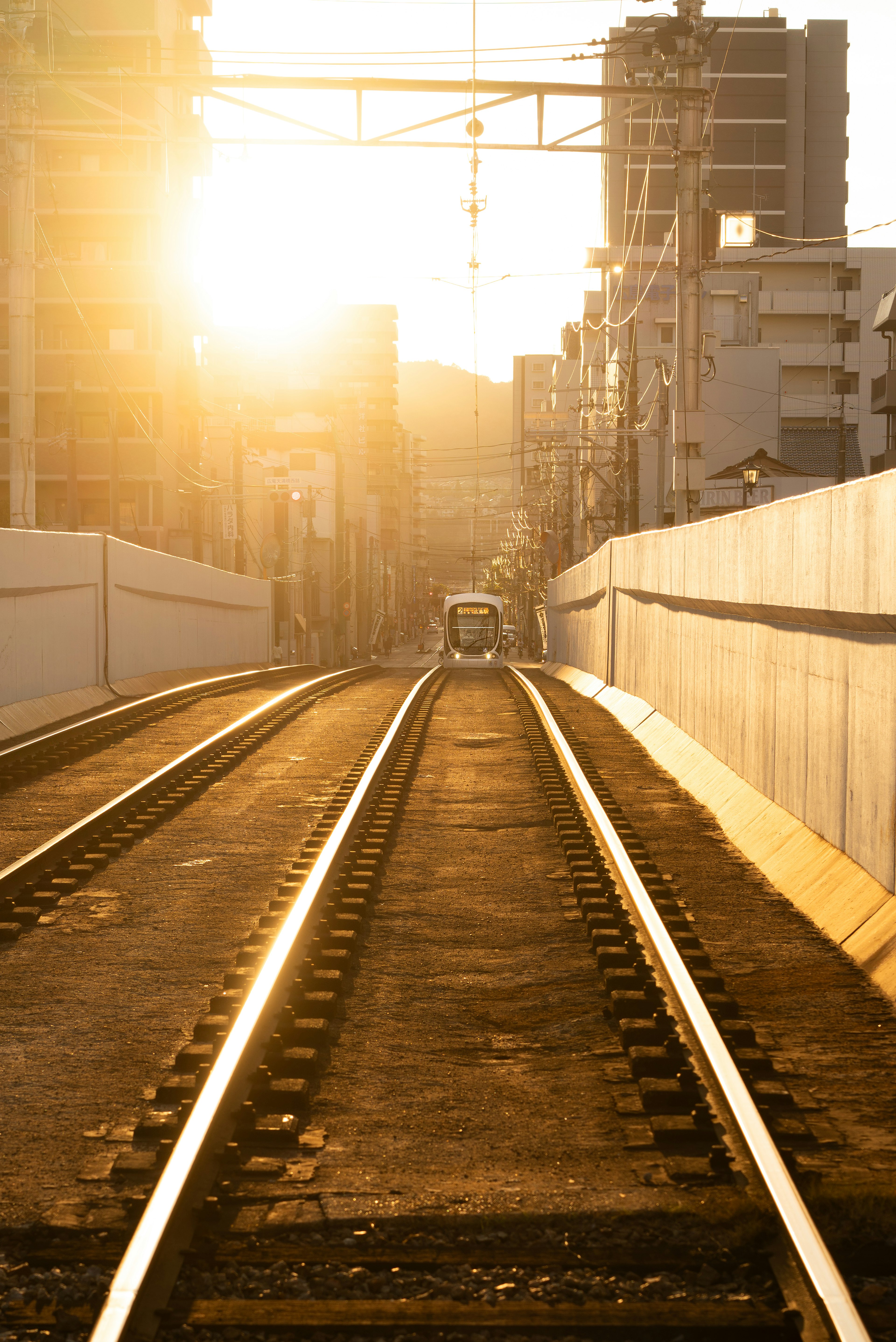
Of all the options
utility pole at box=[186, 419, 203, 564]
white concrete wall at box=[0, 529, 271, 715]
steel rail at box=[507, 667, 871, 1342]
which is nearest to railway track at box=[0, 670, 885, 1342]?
steel rail at box=[507, 667, 871, 1342]

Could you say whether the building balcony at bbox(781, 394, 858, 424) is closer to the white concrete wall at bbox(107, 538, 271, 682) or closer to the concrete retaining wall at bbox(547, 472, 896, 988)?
the white concrete wall at bbox(107, 538, 271, 682)

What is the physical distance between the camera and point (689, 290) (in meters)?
21.8

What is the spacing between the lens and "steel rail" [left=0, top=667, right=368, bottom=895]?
823 cm

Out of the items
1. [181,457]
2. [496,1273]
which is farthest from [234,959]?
[181,457]

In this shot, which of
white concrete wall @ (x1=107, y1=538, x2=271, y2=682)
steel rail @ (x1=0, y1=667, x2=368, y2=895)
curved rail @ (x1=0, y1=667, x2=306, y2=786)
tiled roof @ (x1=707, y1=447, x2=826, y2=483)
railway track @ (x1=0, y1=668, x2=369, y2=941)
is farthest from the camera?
tiled roof @ (x1=707, y1=447, x2=826, y2=483)

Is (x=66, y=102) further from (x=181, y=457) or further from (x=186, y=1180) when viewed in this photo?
(x=186, y=1180)

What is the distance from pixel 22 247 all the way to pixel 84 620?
303 inches

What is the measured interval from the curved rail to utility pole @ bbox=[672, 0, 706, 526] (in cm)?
789

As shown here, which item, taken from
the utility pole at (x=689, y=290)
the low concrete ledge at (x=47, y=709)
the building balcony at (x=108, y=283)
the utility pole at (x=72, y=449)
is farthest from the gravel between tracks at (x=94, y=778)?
the building balcony at (x=108, y=283)

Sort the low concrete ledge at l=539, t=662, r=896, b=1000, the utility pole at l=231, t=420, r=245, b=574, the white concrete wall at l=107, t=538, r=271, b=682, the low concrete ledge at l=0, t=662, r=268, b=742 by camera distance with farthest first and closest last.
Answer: the utility pole at l=231, t=420, r=245, b=574 → the white concrete wall at l=107, t=538, r=271, b=682 → the low concrete ledge at l=0, t=662, r=268, b=742 → the low concrete ledge at l=539, t=662, r=896, b=1000

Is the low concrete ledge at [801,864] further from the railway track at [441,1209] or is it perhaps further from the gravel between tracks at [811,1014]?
the railway track at [441,1209]

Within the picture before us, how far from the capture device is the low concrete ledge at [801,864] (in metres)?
6.46

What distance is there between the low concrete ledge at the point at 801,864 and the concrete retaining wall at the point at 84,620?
735 centimetres

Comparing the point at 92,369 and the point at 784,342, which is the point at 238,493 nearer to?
the point at 92,369
